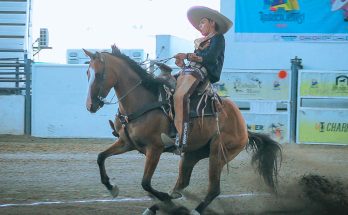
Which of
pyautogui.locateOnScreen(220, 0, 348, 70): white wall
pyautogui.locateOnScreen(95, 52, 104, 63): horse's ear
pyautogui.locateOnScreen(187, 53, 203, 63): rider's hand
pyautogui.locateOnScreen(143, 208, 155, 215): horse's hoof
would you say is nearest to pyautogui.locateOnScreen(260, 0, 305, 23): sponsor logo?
pyautogui.locateOnScreen(220, 0, 348, 70): white wall

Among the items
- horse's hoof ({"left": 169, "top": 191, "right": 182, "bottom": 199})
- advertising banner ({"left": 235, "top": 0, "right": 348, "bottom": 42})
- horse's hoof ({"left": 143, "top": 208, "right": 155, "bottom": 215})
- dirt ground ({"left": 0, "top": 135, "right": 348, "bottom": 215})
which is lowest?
dirt ground ({"left": 0, "top": 135, "right": 348, "bottom": 215})

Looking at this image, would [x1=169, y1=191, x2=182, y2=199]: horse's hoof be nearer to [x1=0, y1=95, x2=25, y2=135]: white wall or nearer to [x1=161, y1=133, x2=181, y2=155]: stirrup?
[x1=161, y1=133, x2=181, y2=155]: stirrup

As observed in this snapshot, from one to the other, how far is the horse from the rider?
174 millimetres

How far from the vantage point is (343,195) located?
278 inches

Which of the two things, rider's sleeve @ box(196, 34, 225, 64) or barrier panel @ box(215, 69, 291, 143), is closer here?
rider's sleeve @ box(196, 34, 225, 64)

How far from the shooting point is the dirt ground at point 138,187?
22.5 feet

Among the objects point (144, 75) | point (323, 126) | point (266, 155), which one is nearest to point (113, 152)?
point (144, 75)

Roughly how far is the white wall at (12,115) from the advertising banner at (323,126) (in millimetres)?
7114

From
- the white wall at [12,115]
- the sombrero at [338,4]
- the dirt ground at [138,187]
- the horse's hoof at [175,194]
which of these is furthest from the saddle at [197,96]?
the sombrero at [338,4]

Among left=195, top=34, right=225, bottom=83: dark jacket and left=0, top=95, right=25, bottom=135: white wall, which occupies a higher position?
left=195, top=34, right=225, bottom=83: dark jacket

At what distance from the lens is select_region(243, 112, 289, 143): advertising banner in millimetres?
14719

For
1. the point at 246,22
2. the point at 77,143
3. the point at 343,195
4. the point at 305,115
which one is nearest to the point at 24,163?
the point at 77,143

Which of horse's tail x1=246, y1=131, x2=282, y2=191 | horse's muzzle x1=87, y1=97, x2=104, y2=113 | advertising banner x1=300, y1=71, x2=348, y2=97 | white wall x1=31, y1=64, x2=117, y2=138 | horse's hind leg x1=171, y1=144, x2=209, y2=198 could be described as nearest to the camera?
horse's muzzle x1=87, y1=97, x2=104, y2=113

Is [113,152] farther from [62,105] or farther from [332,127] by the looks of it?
[332,127]
